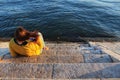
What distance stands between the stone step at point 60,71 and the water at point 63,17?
7.93 meters

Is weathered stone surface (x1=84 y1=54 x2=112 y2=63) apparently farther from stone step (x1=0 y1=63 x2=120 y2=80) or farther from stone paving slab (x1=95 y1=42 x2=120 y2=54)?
stone paving slab (x1=95 y1=42 x2=120 y2=54)

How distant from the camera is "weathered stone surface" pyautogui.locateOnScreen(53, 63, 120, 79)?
553cm

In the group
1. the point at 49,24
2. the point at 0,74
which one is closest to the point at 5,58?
the point at 0,74

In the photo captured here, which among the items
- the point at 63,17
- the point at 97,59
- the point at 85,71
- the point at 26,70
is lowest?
the point at 63,17

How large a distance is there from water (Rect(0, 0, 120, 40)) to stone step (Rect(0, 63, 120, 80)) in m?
7.93

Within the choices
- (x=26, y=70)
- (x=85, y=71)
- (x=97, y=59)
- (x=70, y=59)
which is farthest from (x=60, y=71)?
(x=97, y=59)

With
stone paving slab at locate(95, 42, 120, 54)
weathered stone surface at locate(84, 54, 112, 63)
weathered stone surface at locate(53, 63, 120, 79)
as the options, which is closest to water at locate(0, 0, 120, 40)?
stone paving slab at locate(95, 42, 120, 54)

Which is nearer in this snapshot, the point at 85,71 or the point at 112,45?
the point at 85,71

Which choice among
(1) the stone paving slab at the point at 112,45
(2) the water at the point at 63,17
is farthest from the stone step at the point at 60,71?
(2) the water at the point at 63,17

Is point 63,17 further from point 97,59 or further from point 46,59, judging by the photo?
point 97,59

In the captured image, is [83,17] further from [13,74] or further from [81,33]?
[13,74]

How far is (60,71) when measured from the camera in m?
5.78

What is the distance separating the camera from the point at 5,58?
742 cm

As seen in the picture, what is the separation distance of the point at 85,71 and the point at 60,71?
576mm
